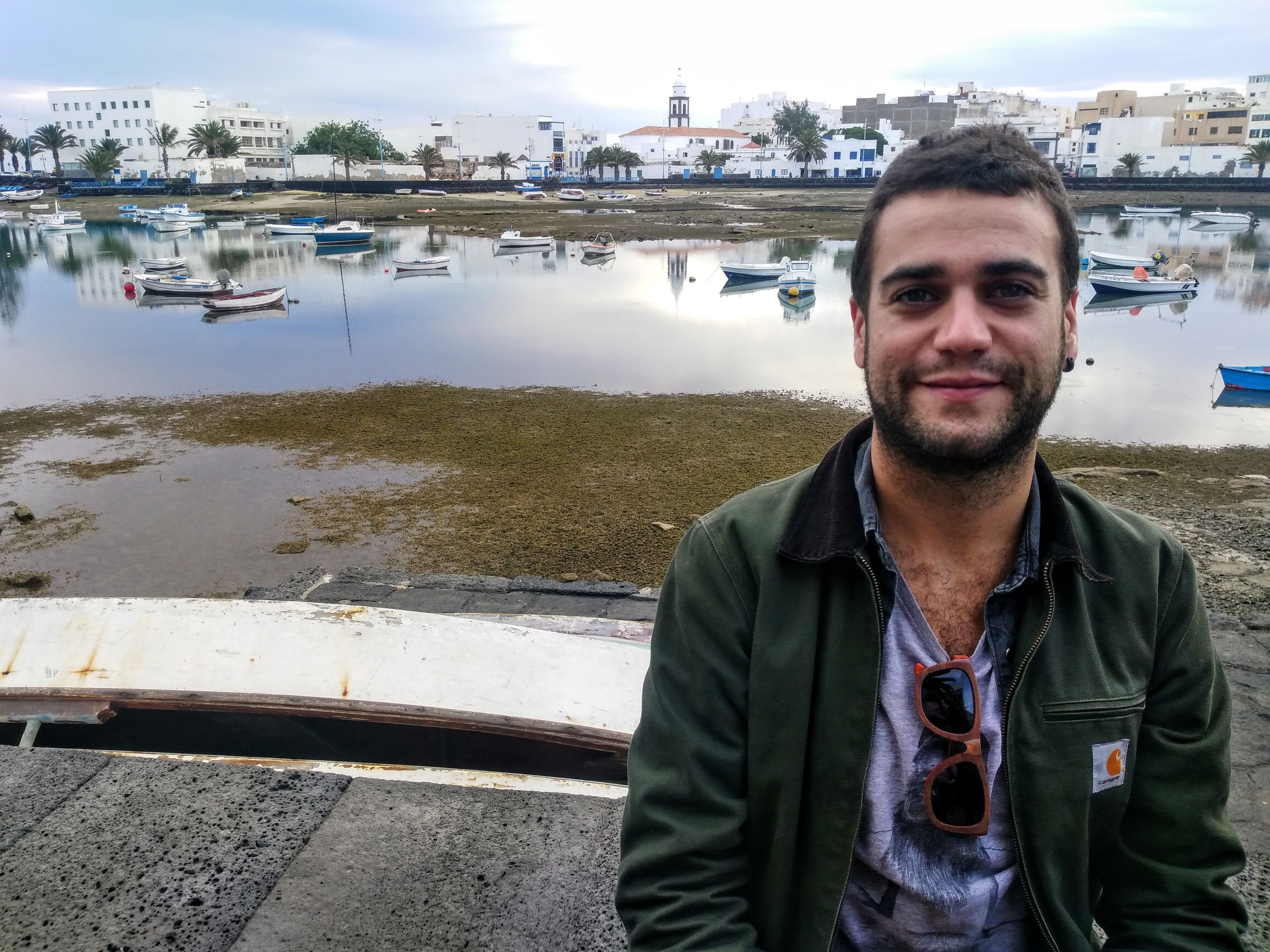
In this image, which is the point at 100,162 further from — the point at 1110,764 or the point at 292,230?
the point at 1110,764

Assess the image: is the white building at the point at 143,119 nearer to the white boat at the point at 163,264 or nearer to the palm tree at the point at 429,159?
the palm tree at the point at 429,159

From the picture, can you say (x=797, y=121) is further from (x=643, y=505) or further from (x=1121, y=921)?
(x=1121, y=921)

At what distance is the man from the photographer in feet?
5.50

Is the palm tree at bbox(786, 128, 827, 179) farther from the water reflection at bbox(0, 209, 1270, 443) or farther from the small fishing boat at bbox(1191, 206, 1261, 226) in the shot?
the water reflection at bbox(0, 209, 1270, 443)

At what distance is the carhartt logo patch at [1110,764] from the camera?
5.56 feet

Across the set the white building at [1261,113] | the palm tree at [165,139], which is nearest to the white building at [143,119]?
the palm tree at [165,139]

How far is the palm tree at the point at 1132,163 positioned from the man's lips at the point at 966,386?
116039mm

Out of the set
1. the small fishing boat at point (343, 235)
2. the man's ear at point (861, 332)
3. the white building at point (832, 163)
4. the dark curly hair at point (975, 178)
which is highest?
the white building at point (832, 163)

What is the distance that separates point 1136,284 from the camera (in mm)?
34094

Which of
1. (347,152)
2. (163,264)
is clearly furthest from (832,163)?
(163,264)

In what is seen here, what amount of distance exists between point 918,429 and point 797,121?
130004 millimetres

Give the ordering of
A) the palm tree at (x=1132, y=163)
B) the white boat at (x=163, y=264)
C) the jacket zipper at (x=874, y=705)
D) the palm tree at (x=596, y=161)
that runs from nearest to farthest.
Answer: the jacket zipper at (x=874, y=705) → the white boat at (x=163, y=264) → the palm tree at (x=1132, y=163) → the palm tree at (x=596, y=161)

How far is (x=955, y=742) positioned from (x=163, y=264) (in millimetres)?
42262

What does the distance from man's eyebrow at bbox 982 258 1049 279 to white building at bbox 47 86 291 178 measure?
123m
